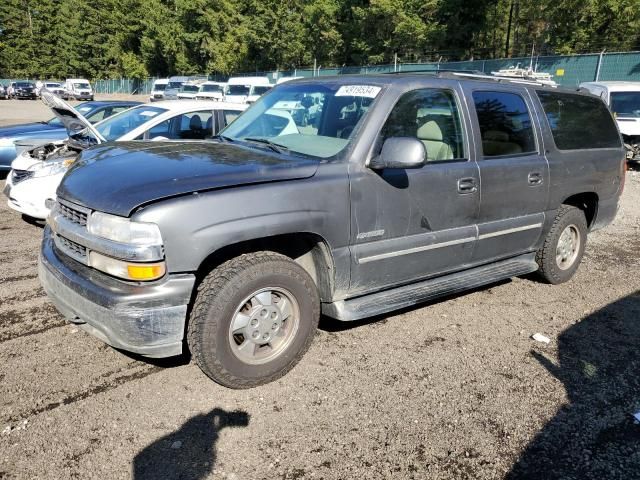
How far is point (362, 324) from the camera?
4195 millimetres

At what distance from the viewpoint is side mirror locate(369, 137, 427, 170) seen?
321 centimetres

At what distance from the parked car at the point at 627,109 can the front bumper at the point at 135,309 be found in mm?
13298

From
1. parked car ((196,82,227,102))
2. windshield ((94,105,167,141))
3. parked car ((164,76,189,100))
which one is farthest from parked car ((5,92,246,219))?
parked car ((164,76,189,100))

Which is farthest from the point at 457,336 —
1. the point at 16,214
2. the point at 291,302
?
the point at 16,214

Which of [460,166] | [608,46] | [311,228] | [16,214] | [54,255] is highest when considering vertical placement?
[608,46]

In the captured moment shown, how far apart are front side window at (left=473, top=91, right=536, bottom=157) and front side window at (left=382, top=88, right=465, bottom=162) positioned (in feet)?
0.83

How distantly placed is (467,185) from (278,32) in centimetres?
5518

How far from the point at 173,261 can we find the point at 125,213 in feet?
1.14

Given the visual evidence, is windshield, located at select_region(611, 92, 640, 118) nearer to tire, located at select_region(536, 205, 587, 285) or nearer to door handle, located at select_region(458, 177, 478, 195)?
tire, located at select_region(536, 205, 587, 285)

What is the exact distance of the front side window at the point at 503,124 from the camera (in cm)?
411

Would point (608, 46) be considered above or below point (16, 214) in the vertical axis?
above

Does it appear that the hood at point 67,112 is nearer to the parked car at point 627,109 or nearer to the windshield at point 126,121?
the windshield at point 126,121

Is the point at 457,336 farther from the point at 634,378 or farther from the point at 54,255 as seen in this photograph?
the point at 54,255

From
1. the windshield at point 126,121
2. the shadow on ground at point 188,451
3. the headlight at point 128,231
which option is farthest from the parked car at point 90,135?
the shadow on ground at point 188,451
